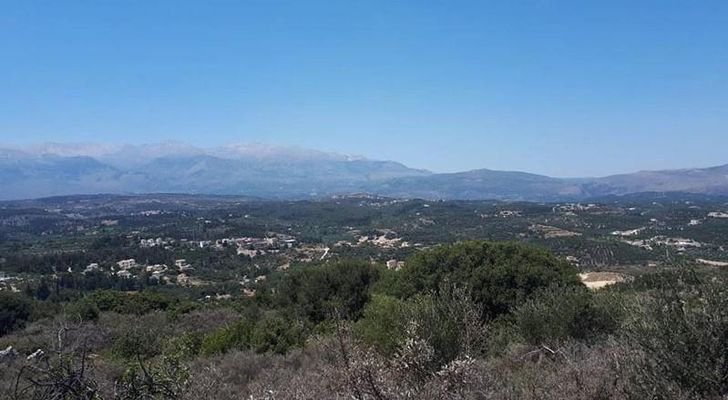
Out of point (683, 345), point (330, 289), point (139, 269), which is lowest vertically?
point (139, 269)

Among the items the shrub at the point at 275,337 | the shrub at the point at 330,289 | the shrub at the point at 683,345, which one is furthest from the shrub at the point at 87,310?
the shrub at the point at 683,345

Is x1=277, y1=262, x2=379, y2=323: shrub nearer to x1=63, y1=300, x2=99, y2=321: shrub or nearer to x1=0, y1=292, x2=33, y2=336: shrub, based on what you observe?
x1=63, y1=300, x2=99, y2=321: shrub

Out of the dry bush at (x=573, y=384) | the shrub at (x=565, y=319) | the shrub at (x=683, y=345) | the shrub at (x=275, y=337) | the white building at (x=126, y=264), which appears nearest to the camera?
the shrub at (x=683, y=345)

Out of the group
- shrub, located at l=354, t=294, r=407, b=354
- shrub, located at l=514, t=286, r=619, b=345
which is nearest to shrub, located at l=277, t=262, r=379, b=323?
shrub, located at l=354, t=294, r=407, b=354

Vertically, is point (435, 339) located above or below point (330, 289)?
above

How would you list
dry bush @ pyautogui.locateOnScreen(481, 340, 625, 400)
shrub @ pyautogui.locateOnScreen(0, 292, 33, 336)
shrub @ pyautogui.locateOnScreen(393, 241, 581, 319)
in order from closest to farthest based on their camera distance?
dry bush @ pyautogui.locateOnScreen(481, 340, 625, 400), shrub @ pyautogui.locateOnScreen(393, 241, 581, 319), shrub @ pyautogui.locateOnScreen(0, 292, 33, 336)

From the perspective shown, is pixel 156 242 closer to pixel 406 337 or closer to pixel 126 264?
pixel 126 264

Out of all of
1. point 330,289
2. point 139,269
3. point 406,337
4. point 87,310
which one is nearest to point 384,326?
point 406,337

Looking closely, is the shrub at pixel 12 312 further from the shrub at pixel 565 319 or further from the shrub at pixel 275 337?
the shrub at pixel 565 319

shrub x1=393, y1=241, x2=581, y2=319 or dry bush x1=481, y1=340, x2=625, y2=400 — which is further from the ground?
dry bush x1=481, y1=340, x2=625, y2=400

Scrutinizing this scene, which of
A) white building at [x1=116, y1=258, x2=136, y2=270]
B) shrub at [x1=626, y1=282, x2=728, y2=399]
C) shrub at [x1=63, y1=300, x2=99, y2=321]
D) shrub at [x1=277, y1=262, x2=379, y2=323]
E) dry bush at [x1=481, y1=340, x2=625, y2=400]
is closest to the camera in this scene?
shrub at [x1=626, y1=282, x2=728, y2=399]

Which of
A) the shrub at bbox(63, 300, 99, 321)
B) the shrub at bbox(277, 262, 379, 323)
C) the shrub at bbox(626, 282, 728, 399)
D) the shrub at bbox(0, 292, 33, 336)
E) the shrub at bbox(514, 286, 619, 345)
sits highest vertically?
the shrub at bbox(626, 282, 728, 399)

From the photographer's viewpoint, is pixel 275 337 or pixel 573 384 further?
pixel 275 337

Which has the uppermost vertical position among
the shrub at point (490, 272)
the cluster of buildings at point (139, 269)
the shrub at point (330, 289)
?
the shrub at point (490, 272)
